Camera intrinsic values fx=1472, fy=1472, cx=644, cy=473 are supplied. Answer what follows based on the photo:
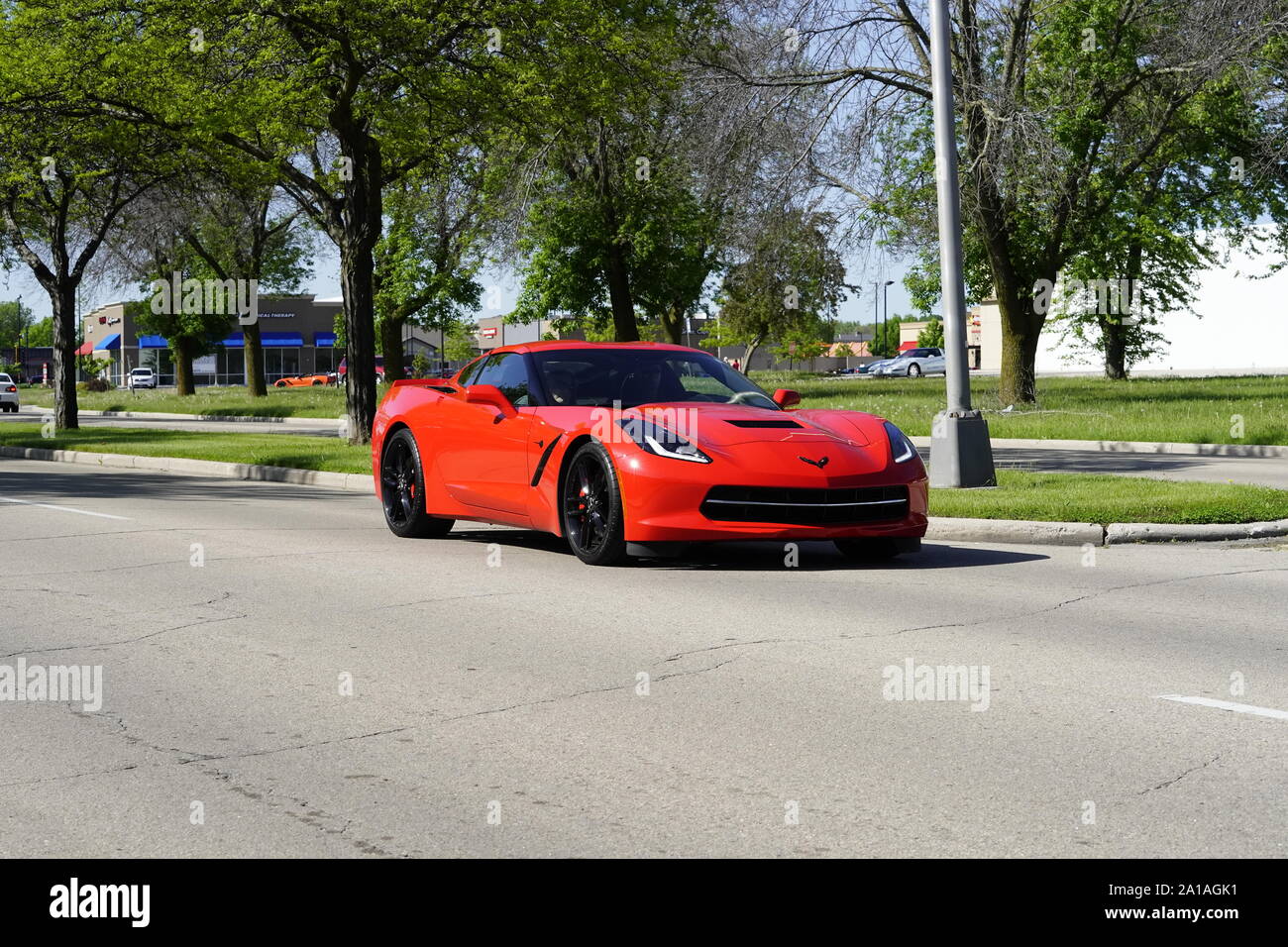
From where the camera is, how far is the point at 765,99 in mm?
26219

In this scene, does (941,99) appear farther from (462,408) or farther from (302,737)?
(302,737)

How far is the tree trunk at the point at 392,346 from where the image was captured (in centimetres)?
4847

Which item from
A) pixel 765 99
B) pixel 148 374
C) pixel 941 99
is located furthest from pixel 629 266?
pixel 148 374

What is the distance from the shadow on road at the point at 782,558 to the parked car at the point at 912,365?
79.2m

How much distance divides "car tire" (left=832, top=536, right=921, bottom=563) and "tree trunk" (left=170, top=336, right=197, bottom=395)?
5423cm

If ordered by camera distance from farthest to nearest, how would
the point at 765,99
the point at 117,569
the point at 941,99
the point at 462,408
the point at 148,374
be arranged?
1. the point at 148,374
2. the point at 765,99
3. the point at 941,99
4. the point at 462,408
5. the point at 117,569

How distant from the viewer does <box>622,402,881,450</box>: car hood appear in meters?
9.47

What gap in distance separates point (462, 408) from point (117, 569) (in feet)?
A: 9.01

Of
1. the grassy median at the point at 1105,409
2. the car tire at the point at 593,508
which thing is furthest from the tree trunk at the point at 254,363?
the car tire at the point at 593,508

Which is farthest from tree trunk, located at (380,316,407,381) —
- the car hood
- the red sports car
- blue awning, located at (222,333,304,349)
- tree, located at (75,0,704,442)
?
blue awning, located at (222,333,304,349)

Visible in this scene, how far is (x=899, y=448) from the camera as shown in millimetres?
9883

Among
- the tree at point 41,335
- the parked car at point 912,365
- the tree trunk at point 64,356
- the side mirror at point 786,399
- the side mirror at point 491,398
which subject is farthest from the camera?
the tree at point 41,335

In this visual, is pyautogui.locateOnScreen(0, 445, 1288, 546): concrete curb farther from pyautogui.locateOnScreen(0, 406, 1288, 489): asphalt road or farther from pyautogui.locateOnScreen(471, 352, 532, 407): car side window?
pyautogui.locateOnScreen(0, 406, 1288, 489): asphalt road

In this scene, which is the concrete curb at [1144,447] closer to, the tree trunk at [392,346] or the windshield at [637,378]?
the windshield at [637,378]
